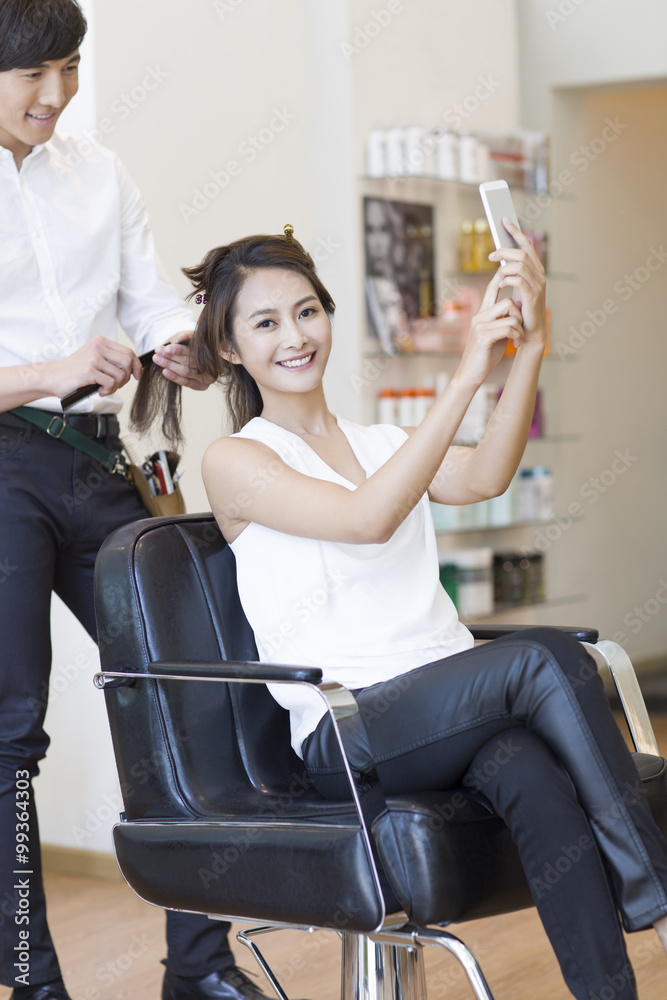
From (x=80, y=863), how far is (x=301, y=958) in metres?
0.82

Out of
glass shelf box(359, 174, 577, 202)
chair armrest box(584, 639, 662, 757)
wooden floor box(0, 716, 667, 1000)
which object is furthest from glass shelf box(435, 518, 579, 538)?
chair armrest box(584, 639, 662, 757)

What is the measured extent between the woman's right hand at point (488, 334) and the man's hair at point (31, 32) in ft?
2.57

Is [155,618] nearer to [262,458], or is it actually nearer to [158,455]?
[262,458]

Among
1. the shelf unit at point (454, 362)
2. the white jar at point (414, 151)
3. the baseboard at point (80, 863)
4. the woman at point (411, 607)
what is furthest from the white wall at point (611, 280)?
the woman at point (411, 607)

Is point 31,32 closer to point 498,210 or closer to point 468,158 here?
point 498,210

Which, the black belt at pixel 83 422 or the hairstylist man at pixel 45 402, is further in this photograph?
the black belt at pixel 83 422

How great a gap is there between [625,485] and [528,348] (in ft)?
11.4

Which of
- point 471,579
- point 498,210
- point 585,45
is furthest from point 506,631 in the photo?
point 585,45

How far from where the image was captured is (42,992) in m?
1.97

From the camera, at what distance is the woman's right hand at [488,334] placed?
63.3 inches

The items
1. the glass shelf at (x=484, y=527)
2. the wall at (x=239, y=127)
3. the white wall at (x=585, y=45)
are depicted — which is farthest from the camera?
the white wall at (x=585, y=45)

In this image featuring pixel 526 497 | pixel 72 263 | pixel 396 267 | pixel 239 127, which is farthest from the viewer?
pixel 526 497

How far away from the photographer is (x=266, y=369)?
72.3 inches

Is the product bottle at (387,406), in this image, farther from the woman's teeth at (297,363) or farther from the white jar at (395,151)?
the woman's teeth at (297,363)
